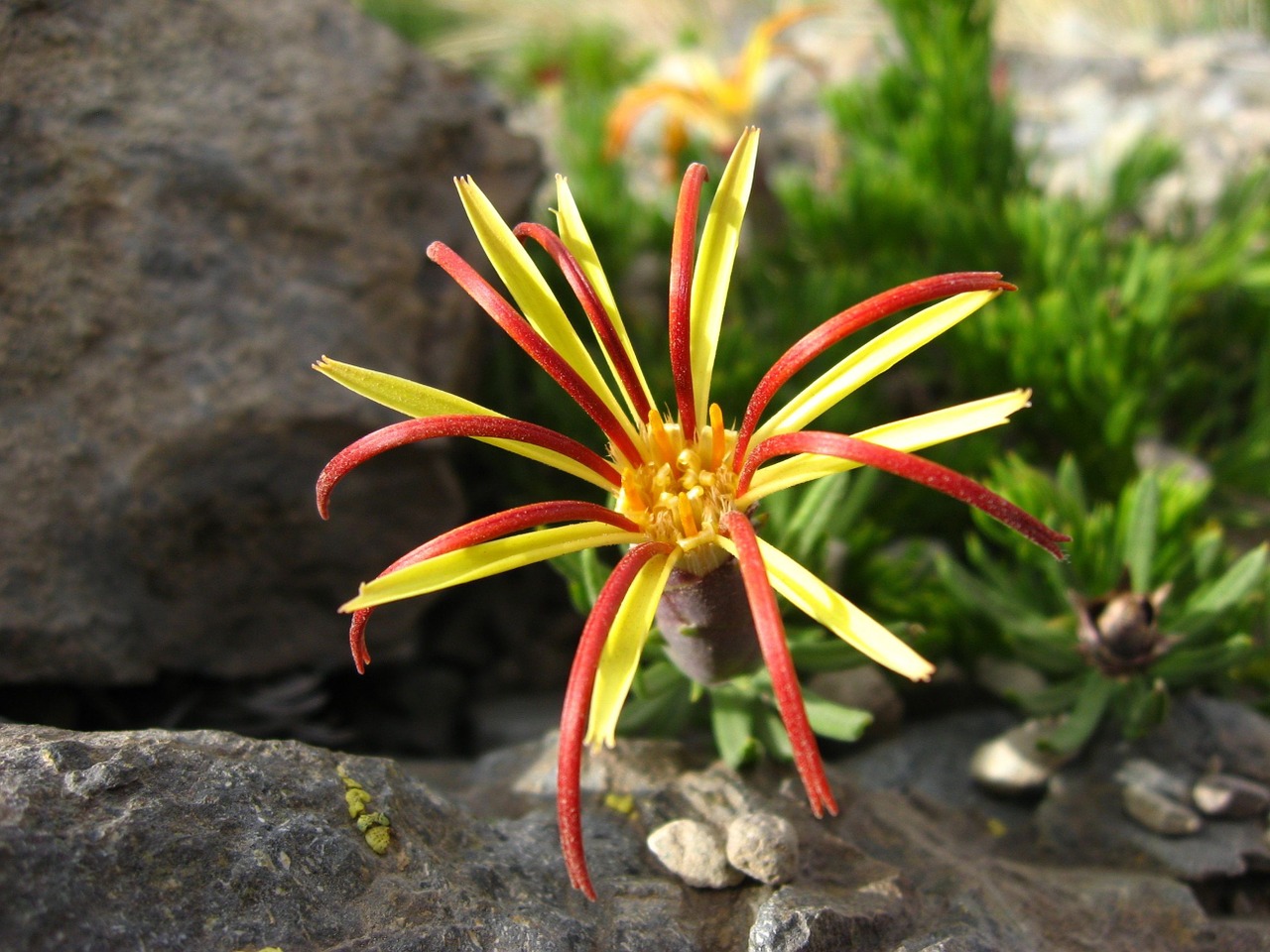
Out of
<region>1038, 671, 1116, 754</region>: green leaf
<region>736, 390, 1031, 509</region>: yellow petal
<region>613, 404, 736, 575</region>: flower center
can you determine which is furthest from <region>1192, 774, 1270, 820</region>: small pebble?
<region>613, 404, 736, 575</region>: flower center

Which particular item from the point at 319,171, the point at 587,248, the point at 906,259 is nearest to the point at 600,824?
the point at 587,248

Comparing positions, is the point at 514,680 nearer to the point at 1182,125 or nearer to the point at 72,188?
the point at 72,188

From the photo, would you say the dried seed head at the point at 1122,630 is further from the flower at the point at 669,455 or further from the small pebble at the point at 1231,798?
the flower at the point at 669,455

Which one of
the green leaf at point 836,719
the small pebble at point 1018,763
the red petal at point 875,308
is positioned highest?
the red petal at point 875,308

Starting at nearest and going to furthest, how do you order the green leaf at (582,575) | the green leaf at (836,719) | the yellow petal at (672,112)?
the green leaf at (836,719) → the green leaf at (582,575) → the yellow petal at (672,112)

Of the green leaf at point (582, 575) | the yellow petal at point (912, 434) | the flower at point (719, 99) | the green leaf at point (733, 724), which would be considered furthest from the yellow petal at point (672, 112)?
the yellow petal at point (912, 434)

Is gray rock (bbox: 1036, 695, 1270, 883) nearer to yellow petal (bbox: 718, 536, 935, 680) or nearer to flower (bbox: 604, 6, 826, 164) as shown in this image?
yellow petal (bbox: 718, 536, 935, 680)

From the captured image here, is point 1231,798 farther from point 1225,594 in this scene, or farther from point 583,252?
point 583,252
